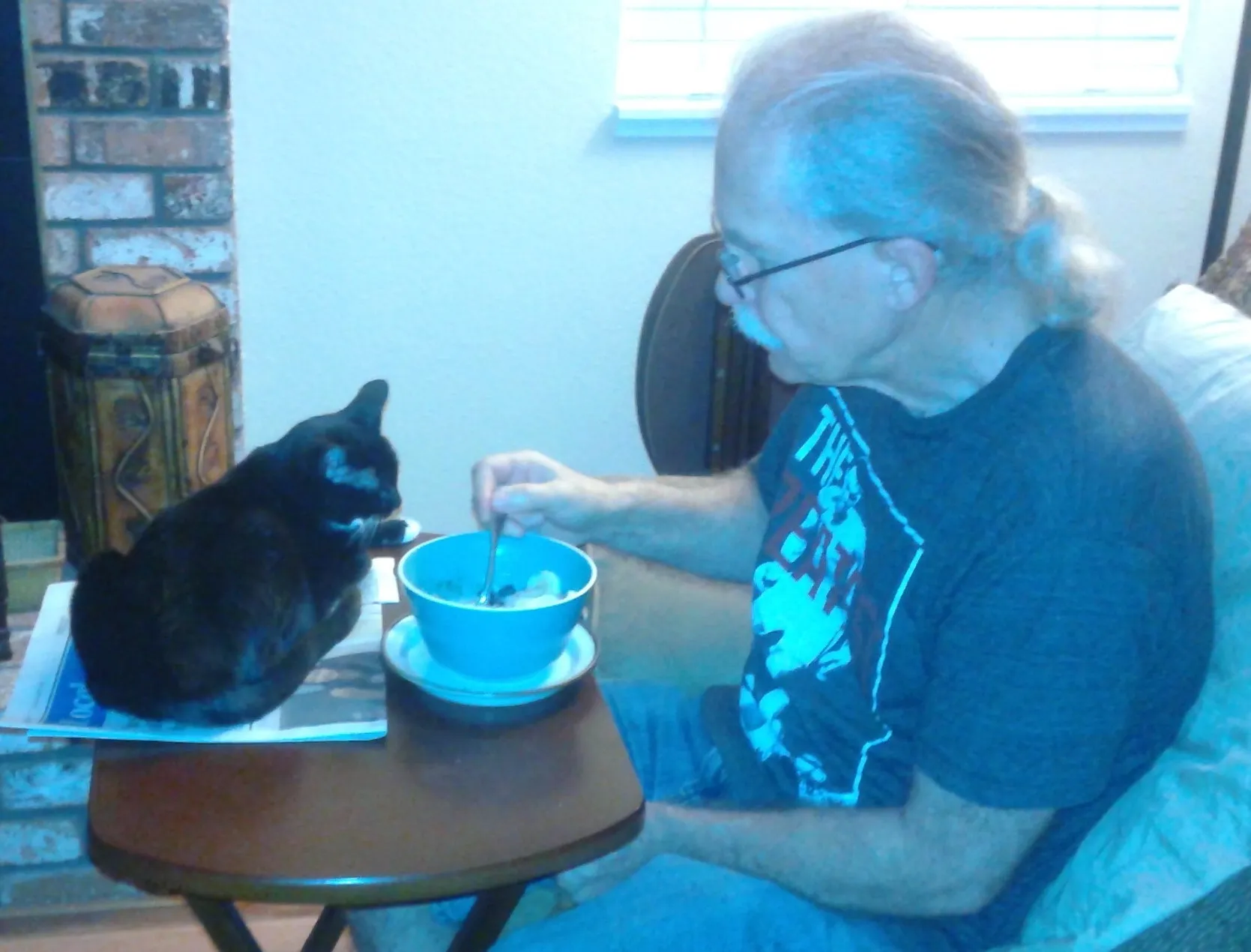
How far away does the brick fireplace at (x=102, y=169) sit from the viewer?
1500 mm

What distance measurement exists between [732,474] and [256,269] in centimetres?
95

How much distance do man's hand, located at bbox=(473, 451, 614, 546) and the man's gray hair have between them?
366mm

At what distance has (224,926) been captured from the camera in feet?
2.98

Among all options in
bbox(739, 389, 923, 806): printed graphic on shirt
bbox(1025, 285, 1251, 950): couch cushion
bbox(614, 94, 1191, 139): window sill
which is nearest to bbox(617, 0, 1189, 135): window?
bbox(614, 94, 1191, 139): window sill

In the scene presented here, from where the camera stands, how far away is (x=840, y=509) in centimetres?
102

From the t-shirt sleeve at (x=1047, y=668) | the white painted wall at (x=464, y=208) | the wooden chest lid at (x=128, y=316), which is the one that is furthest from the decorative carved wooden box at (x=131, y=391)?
the t-shirt sleeve at (x=1047, y=668)

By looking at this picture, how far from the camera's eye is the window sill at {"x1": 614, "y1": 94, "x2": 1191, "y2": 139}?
1.89m

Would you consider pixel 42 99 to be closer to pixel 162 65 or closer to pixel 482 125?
pixel 162 65

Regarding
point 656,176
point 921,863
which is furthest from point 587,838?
point 656,176

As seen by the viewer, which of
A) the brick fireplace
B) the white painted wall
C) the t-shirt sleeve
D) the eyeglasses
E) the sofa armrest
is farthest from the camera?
the white painted wall

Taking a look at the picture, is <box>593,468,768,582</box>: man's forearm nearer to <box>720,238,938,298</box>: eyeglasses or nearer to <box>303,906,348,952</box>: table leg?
<box>720,238,938,298</box>: eyeglasses

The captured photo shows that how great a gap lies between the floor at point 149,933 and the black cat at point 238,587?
81 centimetres

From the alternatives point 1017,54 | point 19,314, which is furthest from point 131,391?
point 1017,54

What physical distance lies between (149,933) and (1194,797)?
53.3 inches
